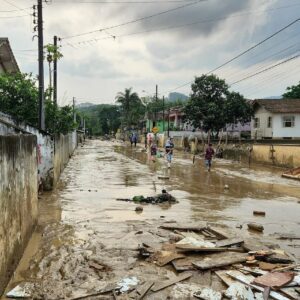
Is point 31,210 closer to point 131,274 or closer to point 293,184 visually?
point 131,274

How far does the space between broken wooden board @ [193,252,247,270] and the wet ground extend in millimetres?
407

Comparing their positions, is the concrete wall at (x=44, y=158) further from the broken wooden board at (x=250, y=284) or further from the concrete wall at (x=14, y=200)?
the broken wooden board at (x=250, y=284)

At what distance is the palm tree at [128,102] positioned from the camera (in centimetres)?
8894

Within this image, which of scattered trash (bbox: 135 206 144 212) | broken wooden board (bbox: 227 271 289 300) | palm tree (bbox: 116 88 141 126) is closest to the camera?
broken wooden board (bbox: 227 271 289 300)

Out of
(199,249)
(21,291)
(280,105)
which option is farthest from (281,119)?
(21,291)

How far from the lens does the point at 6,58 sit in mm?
22547

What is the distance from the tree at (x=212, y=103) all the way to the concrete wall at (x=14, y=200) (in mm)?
33387

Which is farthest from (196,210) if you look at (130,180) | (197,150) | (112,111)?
(112,111)

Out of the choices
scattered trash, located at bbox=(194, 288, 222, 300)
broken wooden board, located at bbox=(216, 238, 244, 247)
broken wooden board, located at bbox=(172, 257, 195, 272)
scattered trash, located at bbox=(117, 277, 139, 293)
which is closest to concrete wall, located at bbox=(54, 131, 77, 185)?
broken wooden board, located at bbox=(216, 238, 244, 247)

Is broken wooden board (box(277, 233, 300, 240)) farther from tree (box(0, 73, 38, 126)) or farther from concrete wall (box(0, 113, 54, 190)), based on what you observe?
tree (box(0, 73, 38, 126))

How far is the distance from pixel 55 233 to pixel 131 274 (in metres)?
3.26

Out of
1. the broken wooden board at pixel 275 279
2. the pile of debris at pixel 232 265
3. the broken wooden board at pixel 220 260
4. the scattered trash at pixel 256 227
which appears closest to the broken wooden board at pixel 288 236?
the scattered trash at pixel 256 227

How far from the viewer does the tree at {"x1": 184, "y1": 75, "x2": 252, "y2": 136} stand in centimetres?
4191

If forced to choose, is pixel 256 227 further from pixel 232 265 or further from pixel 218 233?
pixel 232 265
